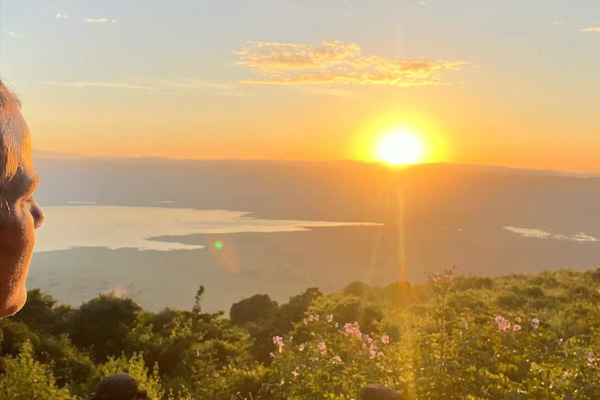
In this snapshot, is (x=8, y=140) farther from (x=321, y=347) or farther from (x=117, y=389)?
(x=321, y=347)

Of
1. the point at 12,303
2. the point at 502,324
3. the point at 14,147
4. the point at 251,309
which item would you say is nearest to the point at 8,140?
the point at 14,147

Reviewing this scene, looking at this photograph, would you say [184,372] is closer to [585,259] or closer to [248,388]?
[248,388]

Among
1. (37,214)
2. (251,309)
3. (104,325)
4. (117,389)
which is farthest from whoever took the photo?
(251,309)

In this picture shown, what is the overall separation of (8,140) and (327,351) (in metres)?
6.60

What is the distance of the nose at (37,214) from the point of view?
37.8 inches

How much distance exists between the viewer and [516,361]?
5.13 m

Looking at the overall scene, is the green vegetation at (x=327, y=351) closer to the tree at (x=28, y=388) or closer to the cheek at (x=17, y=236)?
the tree at (x=28, y=388)

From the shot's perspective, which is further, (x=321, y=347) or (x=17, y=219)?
(x=321, y=347)

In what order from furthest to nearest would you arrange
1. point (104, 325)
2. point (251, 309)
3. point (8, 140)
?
1. point (251, 309)
2. point (104, 325)
3. point (8, 140)

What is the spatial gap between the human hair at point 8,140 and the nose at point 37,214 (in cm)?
10

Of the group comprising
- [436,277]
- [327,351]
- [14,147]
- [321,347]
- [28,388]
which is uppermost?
[14,147]

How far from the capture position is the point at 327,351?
7.07 metres

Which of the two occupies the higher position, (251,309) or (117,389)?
(117,389)

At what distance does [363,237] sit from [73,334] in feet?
327
